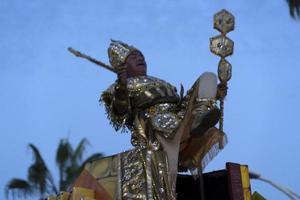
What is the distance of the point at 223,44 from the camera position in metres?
7.81

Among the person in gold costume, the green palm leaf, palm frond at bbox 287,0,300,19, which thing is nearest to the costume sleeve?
the person in gold costume

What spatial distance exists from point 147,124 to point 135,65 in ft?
2.83

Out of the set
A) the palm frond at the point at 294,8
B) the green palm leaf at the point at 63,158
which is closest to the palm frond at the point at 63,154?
the green palm leaf at the point at 63,158

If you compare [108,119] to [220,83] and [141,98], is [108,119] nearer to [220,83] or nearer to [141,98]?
[141,98]

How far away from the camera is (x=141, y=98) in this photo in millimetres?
7812

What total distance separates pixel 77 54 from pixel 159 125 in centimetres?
144

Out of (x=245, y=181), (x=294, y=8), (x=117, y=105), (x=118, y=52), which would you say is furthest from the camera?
(x=294, y=8)

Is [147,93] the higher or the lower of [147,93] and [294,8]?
the lower

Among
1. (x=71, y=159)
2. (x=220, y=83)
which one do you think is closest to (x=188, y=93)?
(x=220, y=83)

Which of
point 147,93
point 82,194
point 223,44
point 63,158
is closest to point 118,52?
point 147,93

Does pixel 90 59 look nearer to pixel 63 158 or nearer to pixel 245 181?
pixel 245 181

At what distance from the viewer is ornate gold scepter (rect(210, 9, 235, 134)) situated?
772 centimetres

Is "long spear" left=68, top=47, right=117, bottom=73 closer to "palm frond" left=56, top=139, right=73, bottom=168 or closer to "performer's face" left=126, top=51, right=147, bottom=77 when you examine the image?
"performer's face" left=126, top=51, right=147, bottom=77

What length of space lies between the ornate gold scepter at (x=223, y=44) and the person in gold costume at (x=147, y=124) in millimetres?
186
